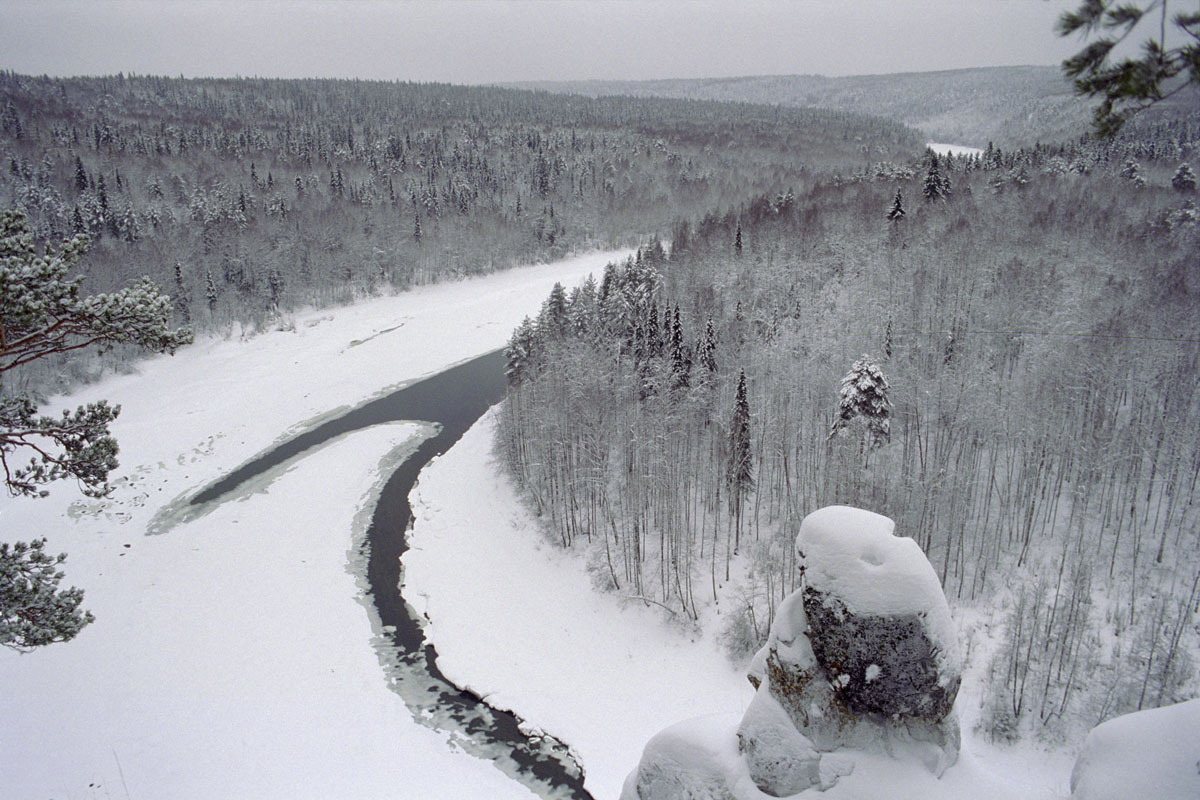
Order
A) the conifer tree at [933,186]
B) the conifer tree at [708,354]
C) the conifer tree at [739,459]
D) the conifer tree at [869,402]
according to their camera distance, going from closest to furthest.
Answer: the conifer tree at [869,402] → the conifer tree at [739,459] → the conifer tree at [708,354] → the conifer tree at [933,186]

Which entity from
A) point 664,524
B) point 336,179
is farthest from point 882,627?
point 336,179

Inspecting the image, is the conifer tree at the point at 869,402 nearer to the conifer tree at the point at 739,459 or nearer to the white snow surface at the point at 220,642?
the conifer tree at the point at 739,459

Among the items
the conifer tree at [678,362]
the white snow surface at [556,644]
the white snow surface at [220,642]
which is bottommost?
the white snow surface at [556,644]

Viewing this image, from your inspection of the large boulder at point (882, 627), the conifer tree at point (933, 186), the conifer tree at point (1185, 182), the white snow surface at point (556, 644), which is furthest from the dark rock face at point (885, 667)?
the conifer tree at point (1185, 182)

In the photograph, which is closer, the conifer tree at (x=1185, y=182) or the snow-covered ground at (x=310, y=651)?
the snow-covered ground at (x=310, y=651)

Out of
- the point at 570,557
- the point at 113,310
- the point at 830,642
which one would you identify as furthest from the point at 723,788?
the point at 570,557

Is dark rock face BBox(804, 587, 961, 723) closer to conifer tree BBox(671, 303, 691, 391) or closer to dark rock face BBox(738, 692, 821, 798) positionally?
dark rock face BBox(738, 692, 821, 798)
